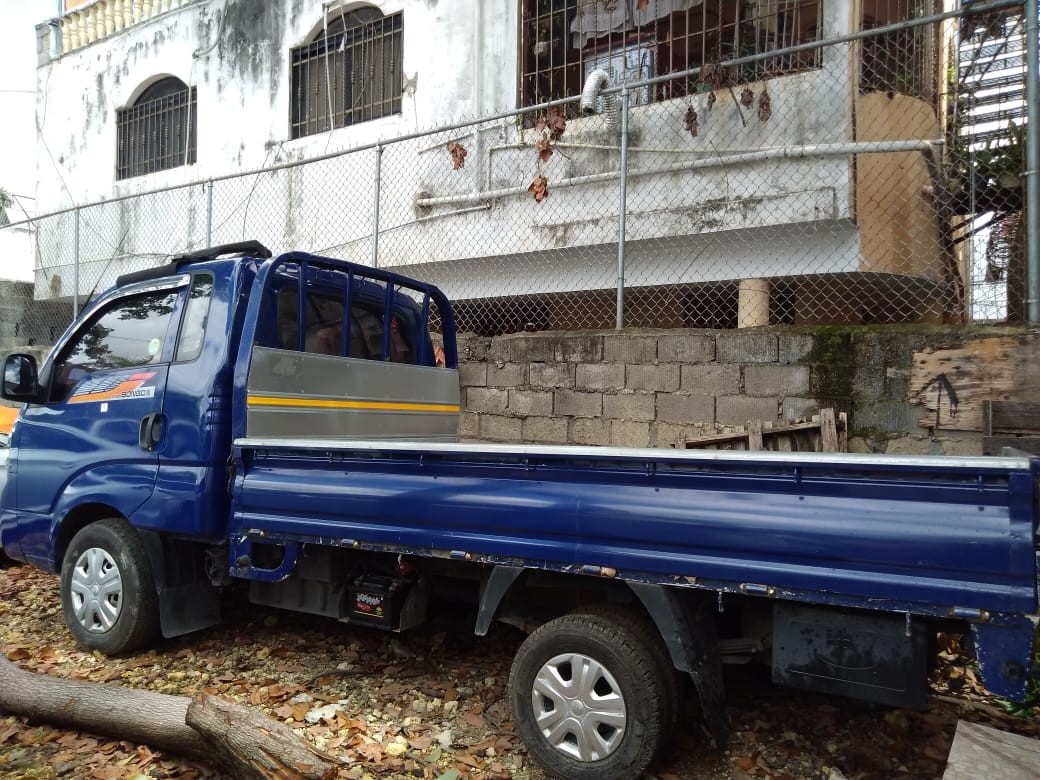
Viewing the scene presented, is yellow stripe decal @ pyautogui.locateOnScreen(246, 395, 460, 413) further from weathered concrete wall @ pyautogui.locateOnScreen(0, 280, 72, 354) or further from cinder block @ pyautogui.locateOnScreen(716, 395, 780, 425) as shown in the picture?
weathered concrete wall @ pyautogui.locateOnScreen(0, 280, 72, 354)

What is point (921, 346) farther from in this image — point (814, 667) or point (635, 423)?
point (814, 667)

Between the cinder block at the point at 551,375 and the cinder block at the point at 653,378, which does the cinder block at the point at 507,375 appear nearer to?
the cinder block at the point at 551,375

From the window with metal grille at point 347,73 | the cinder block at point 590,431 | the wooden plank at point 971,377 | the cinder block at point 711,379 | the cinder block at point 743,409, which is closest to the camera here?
the wooden plank at point 971,377

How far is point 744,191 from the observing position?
20.3 feet

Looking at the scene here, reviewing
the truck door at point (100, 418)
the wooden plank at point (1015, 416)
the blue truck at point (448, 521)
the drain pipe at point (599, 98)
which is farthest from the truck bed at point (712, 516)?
the drain pipe at point (599, 98)

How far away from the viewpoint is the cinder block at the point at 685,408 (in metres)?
5.43

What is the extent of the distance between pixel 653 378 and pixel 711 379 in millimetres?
446

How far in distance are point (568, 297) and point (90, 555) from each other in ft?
14.9

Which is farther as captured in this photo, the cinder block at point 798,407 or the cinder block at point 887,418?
the cinder block at point 798,407

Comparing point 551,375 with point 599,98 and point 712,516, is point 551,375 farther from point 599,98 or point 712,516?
point 712,516

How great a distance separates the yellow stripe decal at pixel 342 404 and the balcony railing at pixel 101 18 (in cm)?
911

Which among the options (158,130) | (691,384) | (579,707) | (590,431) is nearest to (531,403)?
(590,431)

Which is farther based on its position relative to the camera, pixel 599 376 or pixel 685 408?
pixel 599 376

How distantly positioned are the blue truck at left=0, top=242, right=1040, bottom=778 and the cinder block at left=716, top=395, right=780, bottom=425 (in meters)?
1.90
